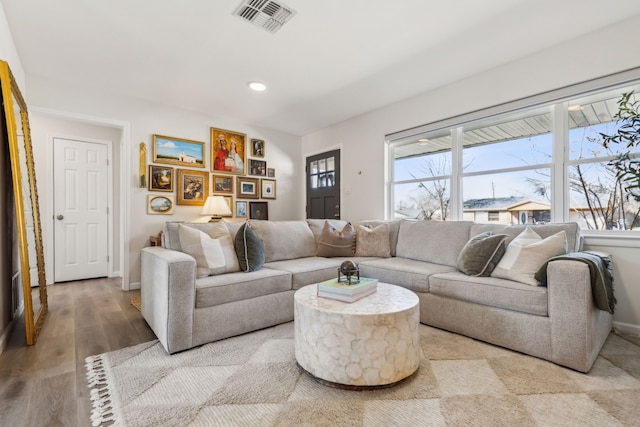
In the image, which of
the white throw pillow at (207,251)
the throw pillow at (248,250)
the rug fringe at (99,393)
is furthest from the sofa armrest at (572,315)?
the rug fringe at (99,393)

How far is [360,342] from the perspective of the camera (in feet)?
4.92

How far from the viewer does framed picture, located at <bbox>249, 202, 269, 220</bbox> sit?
469 centimetres

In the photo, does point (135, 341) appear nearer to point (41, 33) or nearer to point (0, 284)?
point (0, 284)

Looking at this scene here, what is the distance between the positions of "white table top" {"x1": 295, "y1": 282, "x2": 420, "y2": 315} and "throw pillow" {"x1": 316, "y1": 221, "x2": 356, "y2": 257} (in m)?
1.31

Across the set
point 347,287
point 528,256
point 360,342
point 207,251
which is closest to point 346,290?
point 347,287

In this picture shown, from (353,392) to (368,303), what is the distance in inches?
17.5

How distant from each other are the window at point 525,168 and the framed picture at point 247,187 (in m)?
2.21

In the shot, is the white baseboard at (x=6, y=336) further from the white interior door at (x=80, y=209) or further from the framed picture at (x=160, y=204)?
the white interior door at (x=80, y=209)

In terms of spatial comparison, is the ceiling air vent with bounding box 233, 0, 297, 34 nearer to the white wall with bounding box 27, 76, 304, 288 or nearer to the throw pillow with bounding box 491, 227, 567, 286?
the white wall with bounding box 27, 76, 304, 288

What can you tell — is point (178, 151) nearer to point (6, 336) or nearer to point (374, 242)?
point (6, 336)

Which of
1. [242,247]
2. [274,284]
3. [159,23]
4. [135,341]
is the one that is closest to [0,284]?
[135,341]

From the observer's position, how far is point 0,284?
6.61 ft

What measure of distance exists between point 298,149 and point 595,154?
13.0 ft

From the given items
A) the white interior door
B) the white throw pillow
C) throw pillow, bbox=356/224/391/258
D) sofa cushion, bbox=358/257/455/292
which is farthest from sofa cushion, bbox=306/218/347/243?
the white interior door
